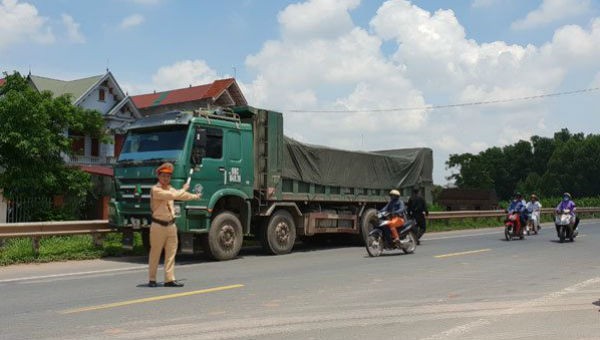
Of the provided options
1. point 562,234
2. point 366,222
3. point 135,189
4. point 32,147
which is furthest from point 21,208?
point 562,234

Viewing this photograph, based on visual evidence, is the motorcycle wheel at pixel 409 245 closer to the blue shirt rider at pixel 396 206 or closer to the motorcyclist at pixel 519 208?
the blue shirt rider at pixel 396 206

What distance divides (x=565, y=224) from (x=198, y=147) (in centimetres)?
1248

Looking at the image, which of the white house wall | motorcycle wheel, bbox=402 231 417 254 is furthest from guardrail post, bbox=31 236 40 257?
the white house wall

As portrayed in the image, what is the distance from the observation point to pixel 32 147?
2231cm

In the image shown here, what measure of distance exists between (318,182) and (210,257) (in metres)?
3.99

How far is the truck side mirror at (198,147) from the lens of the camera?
12.2m

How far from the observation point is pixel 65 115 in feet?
79.6

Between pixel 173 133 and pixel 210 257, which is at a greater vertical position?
pixel 173 133

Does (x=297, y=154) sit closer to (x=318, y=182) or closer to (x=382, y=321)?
(x=318, y=182)

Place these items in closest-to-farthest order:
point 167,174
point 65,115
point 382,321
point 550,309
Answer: point 382,321, point 550,309, point 167,174, point 65,115

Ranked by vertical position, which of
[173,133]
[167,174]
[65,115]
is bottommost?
[167,174]

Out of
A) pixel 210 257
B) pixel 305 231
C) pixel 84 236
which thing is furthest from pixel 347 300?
pixel 84 236

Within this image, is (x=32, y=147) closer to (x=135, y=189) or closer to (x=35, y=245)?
(x=35, y=245)

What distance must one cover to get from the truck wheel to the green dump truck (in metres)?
0.02
